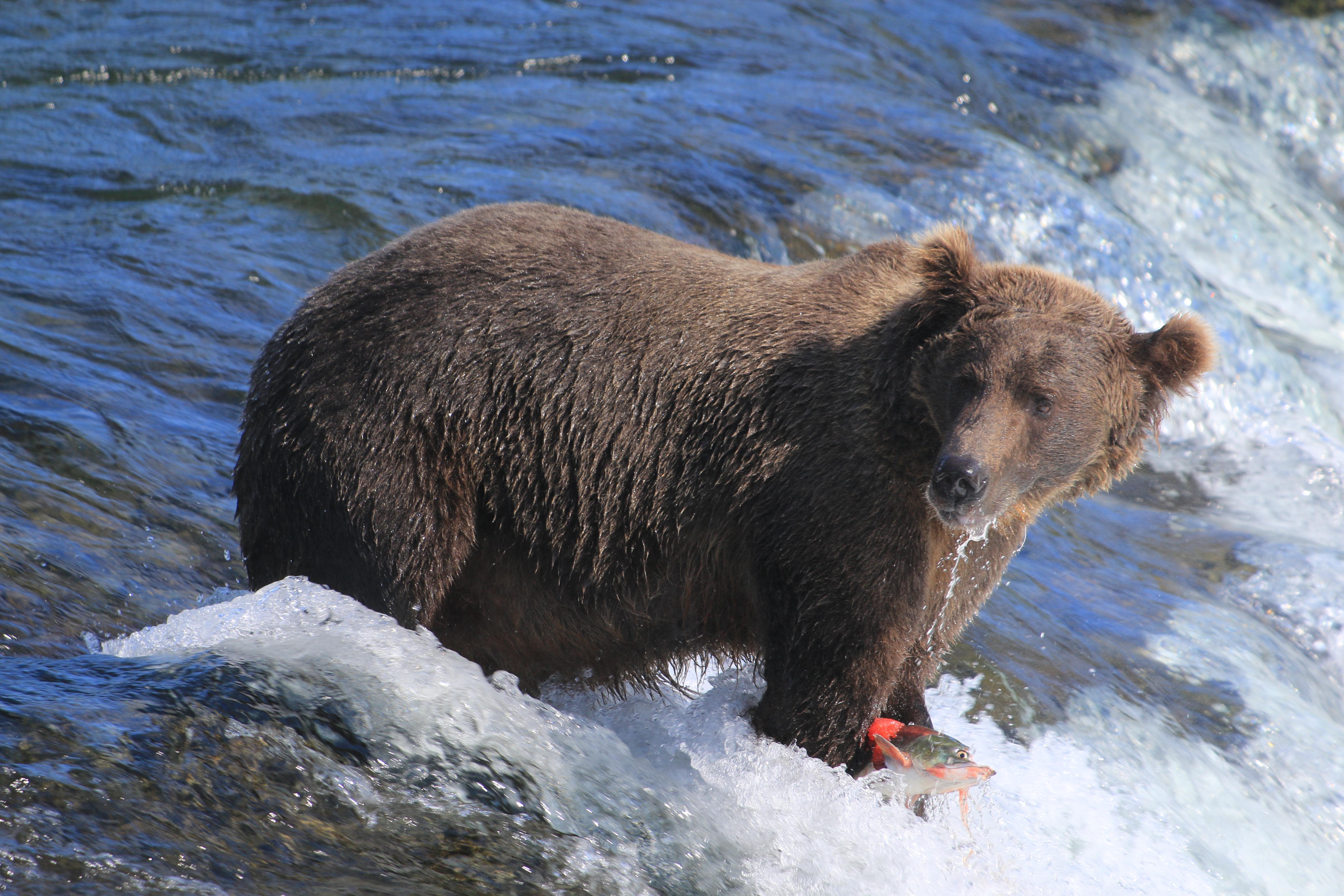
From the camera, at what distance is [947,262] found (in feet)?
15.1

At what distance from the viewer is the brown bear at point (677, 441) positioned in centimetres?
459

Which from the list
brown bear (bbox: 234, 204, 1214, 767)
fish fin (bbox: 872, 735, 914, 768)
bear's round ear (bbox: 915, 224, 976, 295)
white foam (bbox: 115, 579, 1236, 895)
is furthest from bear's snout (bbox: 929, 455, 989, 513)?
white foam (bbox: 115, 579, 1236, 895)

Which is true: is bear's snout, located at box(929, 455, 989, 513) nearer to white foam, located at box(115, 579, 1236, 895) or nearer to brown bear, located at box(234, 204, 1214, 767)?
brown bear, located at box(234, 204, 1214, 767)

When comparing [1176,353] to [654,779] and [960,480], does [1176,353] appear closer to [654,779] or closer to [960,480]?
[960,480]

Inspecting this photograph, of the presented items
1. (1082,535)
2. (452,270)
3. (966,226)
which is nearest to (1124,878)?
(1082,535)

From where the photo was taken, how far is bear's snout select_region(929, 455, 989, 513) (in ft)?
13.4

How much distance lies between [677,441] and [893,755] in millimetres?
1404

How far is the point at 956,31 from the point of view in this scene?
15.3m

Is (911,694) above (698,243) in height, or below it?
below

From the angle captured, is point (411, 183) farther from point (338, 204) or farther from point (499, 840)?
point (499, 840)

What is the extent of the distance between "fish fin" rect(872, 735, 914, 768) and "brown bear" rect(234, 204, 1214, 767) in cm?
9

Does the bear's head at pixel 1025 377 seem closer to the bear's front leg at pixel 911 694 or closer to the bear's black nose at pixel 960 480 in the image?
the bear's black nose at pixel 960 480

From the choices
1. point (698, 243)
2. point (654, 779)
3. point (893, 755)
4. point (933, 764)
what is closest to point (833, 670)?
point (893, 755)

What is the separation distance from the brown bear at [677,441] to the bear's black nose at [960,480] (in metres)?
0.20
